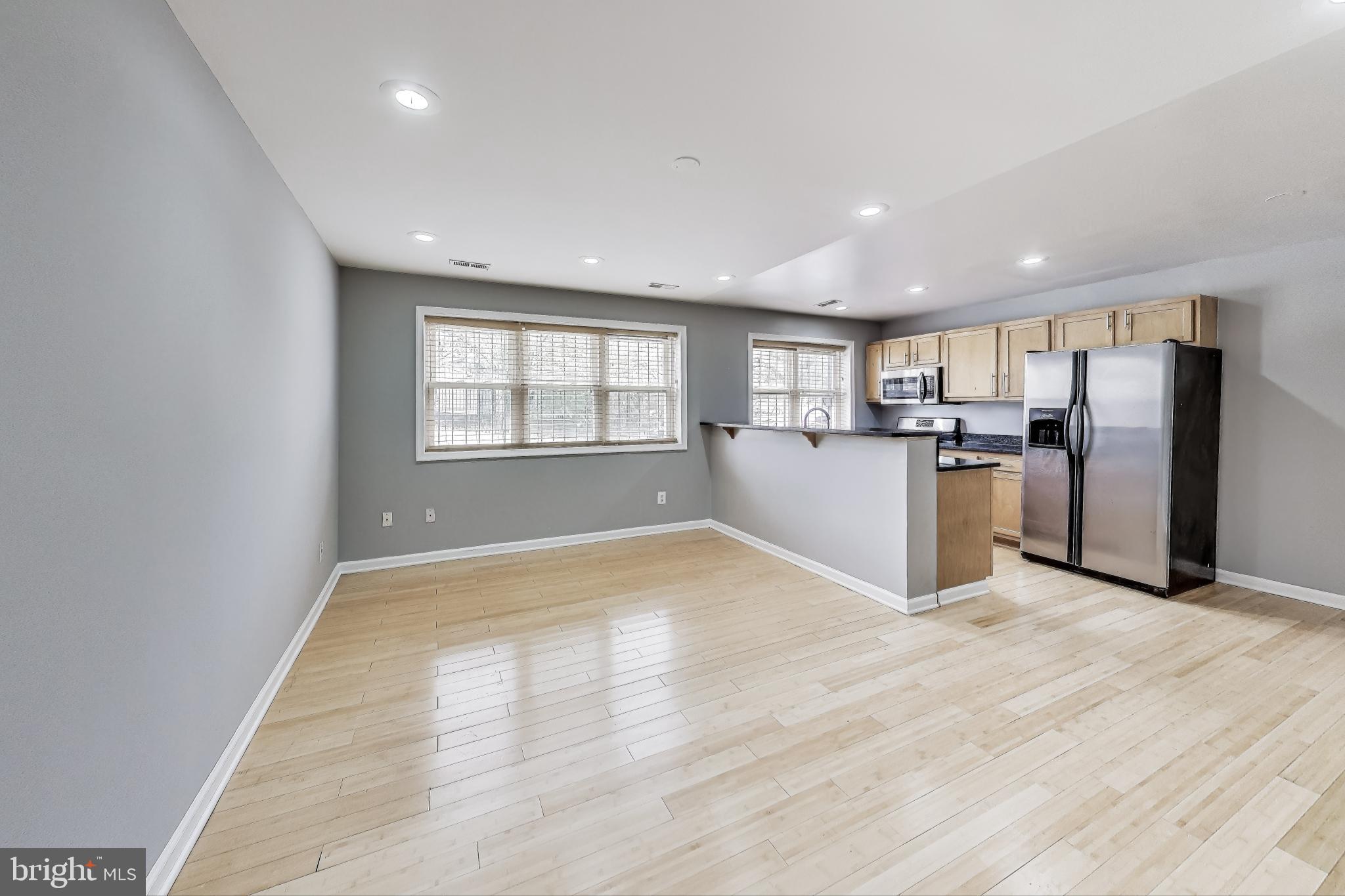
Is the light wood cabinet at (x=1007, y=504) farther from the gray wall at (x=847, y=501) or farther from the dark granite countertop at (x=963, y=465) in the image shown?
the gray wall at (x=847, y=501)

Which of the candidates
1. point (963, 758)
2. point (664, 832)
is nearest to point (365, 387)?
point (664, 832)

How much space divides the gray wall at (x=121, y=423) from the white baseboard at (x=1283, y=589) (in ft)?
20.5

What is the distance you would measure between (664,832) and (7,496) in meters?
1.77

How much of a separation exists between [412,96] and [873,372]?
6.02m

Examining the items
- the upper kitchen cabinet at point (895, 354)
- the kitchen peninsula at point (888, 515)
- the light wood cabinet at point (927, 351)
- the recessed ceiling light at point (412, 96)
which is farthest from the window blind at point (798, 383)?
the recessed ceiling light at point (412, 96)

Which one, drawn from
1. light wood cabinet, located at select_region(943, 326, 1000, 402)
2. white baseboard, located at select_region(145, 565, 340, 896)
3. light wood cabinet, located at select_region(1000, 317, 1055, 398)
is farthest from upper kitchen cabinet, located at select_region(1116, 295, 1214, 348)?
white baseboard, located at select_region(145, 565, 340, 896)

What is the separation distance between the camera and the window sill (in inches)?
178

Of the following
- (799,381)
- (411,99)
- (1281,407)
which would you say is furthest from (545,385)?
(1281,407)

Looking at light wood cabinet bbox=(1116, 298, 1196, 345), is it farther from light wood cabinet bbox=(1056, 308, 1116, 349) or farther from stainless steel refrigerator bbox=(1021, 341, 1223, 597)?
stainless steel refrigerator bbox=(1021, 341, 1223, 597)

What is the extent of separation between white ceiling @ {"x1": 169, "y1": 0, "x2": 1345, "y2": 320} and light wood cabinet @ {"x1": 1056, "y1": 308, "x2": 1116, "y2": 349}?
74 centimetres

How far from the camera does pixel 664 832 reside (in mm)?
1592

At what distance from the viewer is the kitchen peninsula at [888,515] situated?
332cm

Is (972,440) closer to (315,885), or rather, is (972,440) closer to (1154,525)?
(1154,525)

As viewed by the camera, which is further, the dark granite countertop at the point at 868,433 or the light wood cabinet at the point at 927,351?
the light wood cabinet at the point at 927,351
